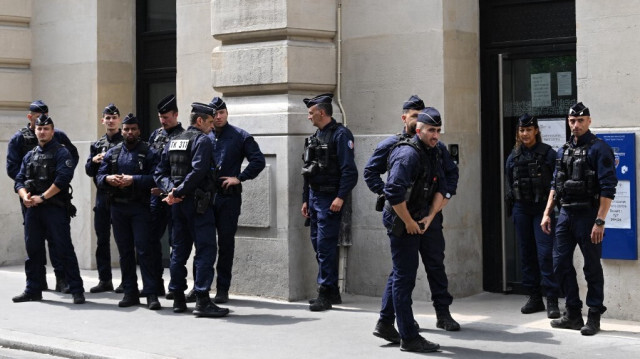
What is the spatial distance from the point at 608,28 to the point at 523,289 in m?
3.17

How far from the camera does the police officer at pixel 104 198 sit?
12211 millimetres

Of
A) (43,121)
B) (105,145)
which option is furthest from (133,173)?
(43,121)

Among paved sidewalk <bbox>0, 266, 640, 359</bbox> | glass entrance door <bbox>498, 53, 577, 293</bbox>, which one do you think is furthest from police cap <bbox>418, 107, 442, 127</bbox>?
glass entrance door <bbox>498, 53, 577, 293</bbox>

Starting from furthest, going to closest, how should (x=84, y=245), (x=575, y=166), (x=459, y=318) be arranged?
(x=84, y=245) → (x=459, y=318) → (x=575, y=166)

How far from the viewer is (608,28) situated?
32.5 ft

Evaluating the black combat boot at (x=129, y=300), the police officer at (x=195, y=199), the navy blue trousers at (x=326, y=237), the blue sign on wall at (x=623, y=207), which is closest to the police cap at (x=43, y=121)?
the police officer at (x=195, y=199)

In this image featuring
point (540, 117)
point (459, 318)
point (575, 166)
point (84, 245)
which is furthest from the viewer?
point (84, 245)

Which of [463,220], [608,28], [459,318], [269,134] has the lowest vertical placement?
[459,318]

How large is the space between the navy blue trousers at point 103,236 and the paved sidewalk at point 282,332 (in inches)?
32.7

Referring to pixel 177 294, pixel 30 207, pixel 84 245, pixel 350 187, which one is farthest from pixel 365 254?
pixel 84 245

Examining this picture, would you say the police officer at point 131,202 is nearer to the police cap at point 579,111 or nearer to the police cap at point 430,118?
the police cap at point 430,118

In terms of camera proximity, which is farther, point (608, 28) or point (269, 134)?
point (269, 134)

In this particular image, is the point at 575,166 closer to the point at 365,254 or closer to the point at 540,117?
the point at 540,117

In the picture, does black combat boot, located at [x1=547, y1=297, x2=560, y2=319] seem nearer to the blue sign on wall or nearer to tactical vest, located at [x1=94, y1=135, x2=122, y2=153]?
the blue sign on wall
